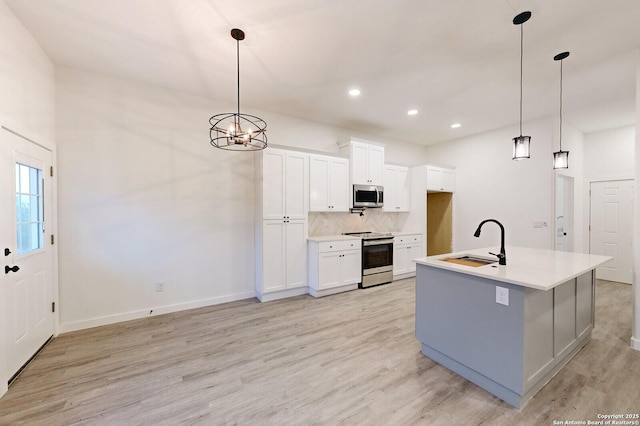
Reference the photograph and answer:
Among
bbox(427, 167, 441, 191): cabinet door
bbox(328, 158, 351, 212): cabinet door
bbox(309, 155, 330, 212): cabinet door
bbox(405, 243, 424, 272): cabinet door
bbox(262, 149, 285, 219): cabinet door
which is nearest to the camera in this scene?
bbox(262, 149, 285, 219): cabinet door

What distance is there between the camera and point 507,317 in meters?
1.89

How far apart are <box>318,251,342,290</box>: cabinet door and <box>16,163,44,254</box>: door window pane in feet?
10.6

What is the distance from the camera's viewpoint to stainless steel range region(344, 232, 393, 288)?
466 centimetres

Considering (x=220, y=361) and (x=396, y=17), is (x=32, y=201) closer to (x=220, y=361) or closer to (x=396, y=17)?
(x=220, y=361)

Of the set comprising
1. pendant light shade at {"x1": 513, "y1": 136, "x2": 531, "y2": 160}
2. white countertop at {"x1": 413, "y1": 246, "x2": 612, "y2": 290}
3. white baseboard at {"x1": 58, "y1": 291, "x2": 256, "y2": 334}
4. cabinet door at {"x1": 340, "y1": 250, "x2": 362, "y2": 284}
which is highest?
pendant light shade at {"x1": 513, "y1": 136, "x2": 531, "y2": 160}

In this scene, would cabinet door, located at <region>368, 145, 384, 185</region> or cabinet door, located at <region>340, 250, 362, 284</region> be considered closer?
cabinet door, located at <region>340, 250, 362, 284</region>

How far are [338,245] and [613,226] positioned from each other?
17.6ft

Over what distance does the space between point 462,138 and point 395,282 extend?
3.54 metres

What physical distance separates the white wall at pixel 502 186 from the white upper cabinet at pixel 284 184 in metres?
3.73

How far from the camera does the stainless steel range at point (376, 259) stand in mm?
4664

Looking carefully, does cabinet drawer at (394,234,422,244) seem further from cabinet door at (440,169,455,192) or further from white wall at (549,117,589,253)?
white wall at (549,117,589,253)

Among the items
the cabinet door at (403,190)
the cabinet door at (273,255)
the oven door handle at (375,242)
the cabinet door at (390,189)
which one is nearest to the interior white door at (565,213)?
the cabinet door at (403,190)

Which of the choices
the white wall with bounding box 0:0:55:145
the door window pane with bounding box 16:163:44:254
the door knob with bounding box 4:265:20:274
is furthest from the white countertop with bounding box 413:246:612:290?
the white wall with bounding box 0:0:55:145

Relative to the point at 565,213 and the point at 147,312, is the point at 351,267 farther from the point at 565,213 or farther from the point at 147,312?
the point at 565,213
